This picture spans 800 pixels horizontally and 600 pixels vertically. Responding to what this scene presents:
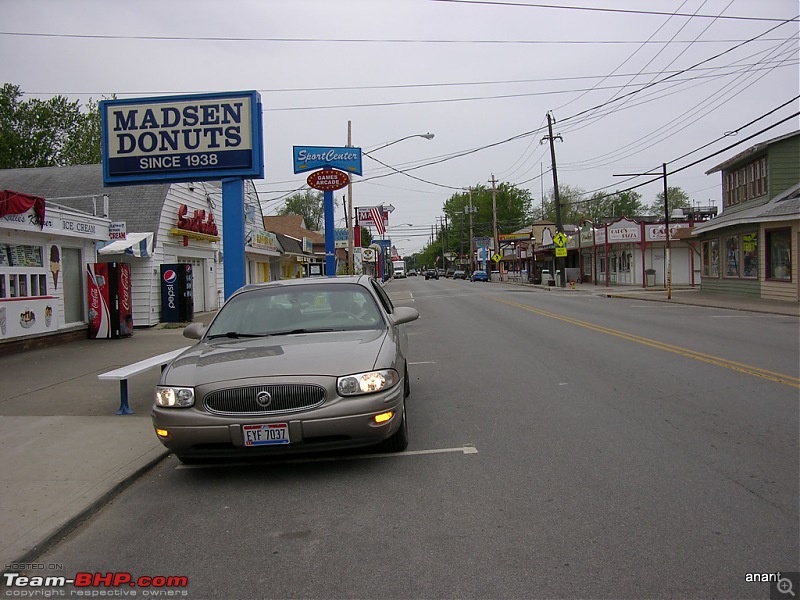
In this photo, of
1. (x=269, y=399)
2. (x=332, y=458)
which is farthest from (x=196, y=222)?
(x=269, y=399)

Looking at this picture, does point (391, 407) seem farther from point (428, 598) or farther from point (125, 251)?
point (125, 251)

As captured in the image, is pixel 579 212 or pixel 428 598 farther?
pixel 579 212

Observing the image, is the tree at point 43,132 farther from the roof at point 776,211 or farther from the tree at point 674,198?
the tree at point 674,198

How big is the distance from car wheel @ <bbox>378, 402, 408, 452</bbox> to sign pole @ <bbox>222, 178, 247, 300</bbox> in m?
5.99

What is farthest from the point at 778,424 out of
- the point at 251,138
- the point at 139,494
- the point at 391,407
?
the point at 251,138

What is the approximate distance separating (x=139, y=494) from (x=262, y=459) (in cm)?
100

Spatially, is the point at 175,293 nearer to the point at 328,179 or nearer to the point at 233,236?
the point at 328,179

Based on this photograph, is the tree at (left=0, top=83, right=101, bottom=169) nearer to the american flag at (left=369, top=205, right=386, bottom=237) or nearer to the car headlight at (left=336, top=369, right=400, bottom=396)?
the american flag at (left=369, top=205, right=386, bottom=237)

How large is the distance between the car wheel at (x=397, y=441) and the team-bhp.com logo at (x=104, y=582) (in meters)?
2.31

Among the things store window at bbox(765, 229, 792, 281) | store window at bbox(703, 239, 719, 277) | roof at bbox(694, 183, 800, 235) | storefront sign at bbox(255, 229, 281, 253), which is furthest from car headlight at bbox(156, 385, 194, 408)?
store window at bbox(703, 239, 719, 277)

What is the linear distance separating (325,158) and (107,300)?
1033cm

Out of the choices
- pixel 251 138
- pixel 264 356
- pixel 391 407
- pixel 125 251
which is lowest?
pixel 391 407

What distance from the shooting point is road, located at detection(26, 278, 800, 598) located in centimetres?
349

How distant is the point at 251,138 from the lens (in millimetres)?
11086
